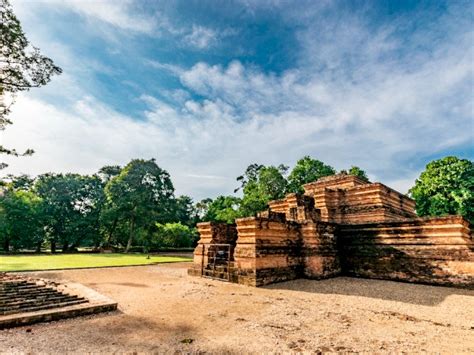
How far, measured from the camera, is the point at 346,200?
1568 centimetres

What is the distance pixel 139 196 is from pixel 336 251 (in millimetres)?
26165

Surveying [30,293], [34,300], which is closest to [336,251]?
[34,300]

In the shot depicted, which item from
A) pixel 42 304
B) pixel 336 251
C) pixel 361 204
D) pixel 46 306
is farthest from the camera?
pixel 361 204

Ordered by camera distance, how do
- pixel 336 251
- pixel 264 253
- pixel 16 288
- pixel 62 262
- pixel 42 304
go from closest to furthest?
pixel 42 304
pixel 16 288
pixel 264 253
pixel 336 251
pixel 62 262

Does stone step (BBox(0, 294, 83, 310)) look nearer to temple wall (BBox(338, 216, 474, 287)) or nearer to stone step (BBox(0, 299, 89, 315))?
stone step (BBox(0, 299, 89, 315))

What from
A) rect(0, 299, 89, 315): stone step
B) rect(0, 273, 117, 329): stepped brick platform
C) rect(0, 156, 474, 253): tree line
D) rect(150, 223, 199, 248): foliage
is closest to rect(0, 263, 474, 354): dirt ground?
rect(0, 273, 117, 329): stepped brick platform

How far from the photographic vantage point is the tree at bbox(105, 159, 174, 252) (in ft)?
103

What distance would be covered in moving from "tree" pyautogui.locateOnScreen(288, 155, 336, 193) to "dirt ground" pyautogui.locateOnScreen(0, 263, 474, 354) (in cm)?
2769

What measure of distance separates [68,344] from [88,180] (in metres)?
39.7

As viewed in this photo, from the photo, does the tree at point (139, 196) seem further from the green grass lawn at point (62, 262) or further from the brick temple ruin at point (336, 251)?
the brick temple ruin at point (336, 251)

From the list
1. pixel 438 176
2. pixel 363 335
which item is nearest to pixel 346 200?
pixel 363 335

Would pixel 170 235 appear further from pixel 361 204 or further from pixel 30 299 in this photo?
pixel 30 299

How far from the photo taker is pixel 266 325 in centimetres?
464

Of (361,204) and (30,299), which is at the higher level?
(361,204)
